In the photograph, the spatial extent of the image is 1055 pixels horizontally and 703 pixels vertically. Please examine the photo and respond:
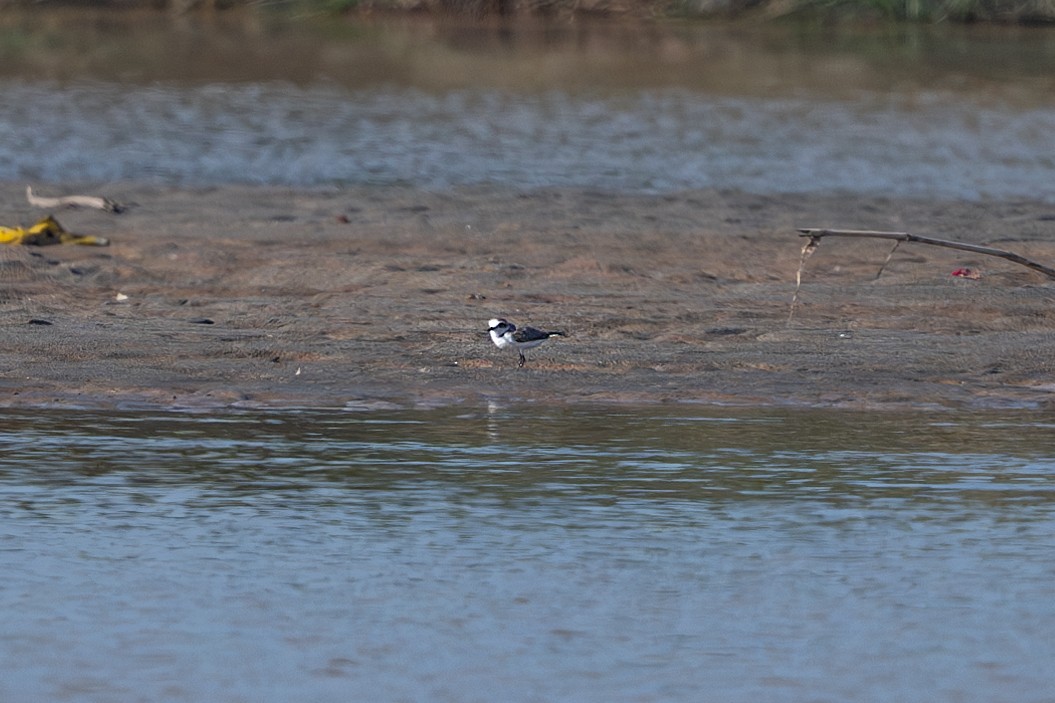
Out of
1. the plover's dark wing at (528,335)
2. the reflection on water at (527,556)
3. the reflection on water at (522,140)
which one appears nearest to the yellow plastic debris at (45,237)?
the reflection on water at (522,140)

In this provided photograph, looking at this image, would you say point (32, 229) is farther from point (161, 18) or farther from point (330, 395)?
point (161, 18)

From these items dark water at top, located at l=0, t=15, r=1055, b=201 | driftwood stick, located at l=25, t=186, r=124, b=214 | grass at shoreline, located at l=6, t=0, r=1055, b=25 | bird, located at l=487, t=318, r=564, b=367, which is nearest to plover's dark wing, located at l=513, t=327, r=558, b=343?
bird, located at l=487, t=318, r=564, b=367

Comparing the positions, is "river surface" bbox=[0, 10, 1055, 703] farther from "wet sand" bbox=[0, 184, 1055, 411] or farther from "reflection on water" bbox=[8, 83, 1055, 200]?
"reflection on water" bbox=[8, 83, 1055, 200]

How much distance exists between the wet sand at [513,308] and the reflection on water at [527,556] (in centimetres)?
38

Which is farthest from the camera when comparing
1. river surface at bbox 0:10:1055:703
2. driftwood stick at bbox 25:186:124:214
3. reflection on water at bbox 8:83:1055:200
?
reflection on water at bbox 8:83:1055:200

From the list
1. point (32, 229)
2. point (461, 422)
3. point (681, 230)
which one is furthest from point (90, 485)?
point (681, 230)

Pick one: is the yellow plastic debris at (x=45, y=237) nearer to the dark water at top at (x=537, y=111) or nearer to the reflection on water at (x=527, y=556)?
the dark water at top at (x=537, y=111)

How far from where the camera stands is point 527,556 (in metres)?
5.46

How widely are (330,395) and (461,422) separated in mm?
657

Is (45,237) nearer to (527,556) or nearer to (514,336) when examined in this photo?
(514,336)

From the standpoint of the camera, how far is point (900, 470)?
639cm

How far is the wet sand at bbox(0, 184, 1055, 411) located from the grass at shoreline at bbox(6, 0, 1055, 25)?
1440 cm

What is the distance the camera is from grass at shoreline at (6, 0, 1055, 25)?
25750 millimetres

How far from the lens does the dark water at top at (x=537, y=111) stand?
13.8 m
